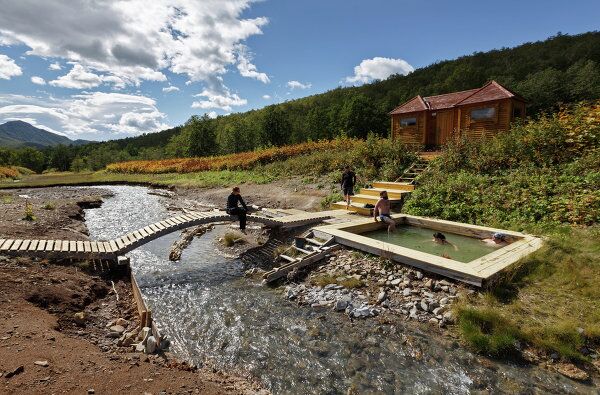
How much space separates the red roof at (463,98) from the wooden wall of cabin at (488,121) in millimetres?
333

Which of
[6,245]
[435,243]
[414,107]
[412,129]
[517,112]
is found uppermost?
[414,107]

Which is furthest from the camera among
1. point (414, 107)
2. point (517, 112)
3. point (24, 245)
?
point (414, 107)

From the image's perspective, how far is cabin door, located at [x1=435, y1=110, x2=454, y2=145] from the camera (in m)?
21.4

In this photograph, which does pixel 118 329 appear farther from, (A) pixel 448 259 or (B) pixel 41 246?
(A) pixel 448 259

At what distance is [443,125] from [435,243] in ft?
48.5

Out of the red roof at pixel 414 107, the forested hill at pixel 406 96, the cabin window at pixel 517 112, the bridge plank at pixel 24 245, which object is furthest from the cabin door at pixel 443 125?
the bridge plank at pixel 24 245

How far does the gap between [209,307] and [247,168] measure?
23.6 m

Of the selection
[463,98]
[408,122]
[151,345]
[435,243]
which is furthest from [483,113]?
[151,345]

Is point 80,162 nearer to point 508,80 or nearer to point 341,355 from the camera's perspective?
point 341,355

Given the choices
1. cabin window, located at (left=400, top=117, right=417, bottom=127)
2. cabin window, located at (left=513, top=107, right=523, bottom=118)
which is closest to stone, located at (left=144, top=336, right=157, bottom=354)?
cabin window, located at (left=513, top=107, right=523, bottom=118)

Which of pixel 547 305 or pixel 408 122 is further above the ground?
pixel 408 122

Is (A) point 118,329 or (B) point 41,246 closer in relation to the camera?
(A) point 118,329

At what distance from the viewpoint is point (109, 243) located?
10141 mm

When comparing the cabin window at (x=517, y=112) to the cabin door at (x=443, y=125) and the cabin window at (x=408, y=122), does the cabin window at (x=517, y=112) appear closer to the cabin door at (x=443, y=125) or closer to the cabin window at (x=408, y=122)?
the cabin door at (x=443, y=125)
